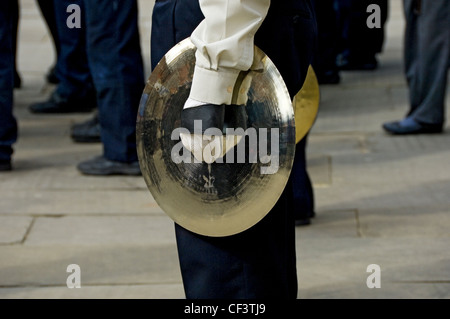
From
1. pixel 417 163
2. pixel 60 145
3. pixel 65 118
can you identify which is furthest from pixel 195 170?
pixel 65 118

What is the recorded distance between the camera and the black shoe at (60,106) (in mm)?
6207

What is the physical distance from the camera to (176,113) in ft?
7.61

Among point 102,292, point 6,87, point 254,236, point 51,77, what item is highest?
point 254,236

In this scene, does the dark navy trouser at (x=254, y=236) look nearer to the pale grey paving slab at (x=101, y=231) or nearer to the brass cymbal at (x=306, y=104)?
the brass cymbal at (x=306, y=104)

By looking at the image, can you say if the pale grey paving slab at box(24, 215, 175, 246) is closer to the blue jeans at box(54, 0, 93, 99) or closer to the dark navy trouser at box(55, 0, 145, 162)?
the dark navy trouser at box(55, 0, 145, 162)

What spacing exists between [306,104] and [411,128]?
2635 mm

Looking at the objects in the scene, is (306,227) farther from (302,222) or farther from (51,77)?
(51,77)

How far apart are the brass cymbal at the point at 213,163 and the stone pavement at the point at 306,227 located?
1.13 m

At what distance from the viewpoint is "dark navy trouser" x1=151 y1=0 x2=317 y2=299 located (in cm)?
234

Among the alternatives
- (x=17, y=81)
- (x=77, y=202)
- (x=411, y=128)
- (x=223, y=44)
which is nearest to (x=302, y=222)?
(x=77, y=202)

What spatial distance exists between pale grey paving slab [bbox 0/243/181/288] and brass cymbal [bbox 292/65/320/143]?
95 cm

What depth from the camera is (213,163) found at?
231 cm

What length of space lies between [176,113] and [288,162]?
338 millimetres

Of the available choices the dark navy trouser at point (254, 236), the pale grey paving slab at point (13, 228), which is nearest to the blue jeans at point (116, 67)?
the pale grey paving slab at point (13, 228)
